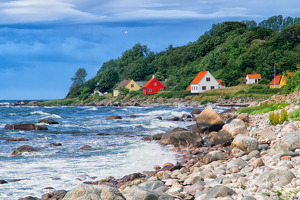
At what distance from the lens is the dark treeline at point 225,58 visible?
6656cm

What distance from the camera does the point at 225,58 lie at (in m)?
79.2

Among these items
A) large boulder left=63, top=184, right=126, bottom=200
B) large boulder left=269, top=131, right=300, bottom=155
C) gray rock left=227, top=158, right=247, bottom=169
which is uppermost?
large boulder left=269, top=131, right=300, bottom=155

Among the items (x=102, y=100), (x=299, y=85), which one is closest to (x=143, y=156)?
(x=299, y=85)

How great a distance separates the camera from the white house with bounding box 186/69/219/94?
64.2m

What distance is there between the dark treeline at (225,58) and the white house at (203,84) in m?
2.90

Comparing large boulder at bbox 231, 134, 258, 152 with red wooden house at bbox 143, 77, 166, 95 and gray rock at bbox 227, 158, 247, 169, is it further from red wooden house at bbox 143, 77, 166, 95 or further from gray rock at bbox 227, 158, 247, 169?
red wooden house at bbox 143, 77, 166, 95

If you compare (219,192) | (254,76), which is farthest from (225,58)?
(219,192)

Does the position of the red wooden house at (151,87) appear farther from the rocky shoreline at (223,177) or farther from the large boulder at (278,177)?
the large boulder at (278,177)

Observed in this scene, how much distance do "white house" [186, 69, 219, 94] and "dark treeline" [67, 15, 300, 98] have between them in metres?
2.90

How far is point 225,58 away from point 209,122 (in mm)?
64647

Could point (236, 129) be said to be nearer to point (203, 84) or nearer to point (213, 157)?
point (213, 157)

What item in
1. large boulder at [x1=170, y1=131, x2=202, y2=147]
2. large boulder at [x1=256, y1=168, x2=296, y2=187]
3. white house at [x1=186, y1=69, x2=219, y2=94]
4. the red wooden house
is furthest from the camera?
the red wooden house

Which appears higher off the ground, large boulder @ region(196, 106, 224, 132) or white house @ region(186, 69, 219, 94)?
white house @ region(186, 69, 219, 94)

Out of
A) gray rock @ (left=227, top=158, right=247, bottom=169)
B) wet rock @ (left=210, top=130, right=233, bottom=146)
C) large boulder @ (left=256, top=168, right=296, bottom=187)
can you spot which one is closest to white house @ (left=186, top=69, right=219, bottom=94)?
wet rock @ (left=210, top=130, right=233, bottom=146)
